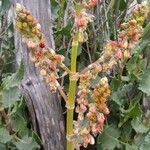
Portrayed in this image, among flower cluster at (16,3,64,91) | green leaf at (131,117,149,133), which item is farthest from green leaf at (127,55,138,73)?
→ flower cluster at (16,3,64,91)

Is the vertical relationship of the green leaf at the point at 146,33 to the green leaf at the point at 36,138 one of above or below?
above

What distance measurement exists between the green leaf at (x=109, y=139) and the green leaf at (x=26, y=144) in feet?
0.54

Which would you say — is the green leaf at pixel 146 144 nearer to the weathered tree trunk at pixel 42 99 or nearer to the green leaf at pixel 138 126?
the green leaf at pixel 138 126

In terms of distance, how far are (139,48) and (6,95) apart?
35 centimetres

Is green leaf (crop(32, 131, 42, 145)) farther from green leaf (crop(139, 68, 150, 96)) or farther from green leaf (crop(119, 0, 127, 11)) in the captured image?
green leaf (crop(119, 0, 127, 11))

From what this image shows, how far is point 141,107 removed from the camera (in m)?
1.03

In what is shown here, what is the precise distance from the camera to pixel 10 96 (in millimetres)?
967

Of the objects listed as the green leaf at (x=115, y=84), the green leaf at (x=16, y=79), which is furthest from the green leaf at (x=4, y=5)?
the green leaf at (x=115, y=84)

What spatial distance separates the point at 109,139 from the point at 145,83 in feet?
0.54

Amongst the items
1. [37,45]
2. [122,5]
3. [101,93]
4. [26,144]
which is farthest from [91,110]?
[122,5]

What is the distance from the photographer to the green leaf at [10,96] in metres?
0.96

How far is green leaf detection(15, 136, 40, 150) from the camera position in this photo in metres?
0.97

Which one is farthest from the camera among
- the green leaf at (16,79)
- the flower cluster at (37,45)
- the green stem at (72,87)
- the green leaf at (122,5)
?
the green leaf at (122,5)

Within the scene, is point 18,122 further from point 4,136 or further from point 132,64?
point 132,64
